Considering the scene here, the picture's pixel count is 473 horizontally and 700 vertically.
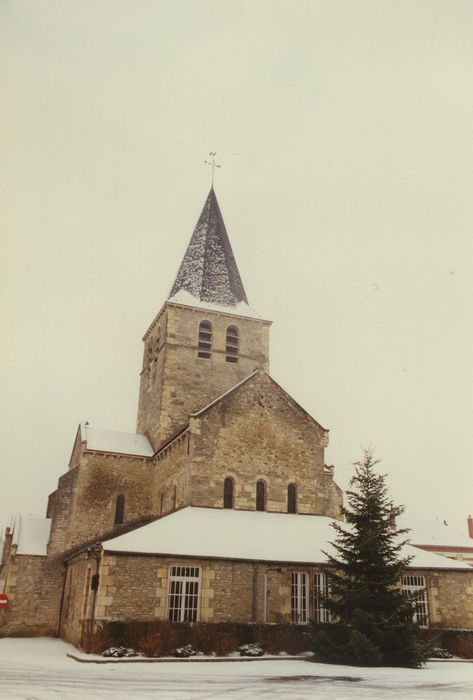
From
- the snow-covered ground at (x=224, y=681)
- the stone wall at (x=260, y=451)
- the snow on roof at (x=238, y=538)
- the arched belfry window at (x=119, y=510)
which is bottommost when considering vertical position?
the snow-covered ground at (x=224, y=681)

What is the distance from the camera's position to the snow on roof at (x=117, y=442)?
104ft

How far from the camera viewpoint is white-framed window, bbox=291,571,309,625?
21953 mm

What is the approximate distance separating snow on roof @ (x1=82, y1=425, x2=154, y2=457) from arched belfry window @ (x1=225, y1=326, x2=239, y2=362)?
6547mm

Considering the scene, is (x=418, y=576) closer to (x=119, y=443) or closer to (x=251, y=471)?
(x=251, y=471)

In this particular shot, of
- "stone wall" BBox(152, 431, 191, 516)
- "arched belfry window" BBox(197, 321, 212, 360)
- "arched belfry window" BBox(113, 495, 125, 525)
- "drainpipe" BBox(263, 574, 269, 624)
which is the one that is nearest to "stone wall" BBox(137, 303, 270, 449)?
"arched belfry window" BBox(197, 321, 212, 360)

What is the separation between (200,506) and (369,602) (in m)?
9.37

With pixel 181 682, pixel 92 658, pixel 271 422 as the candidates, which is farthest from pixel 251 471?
pixel 181 682

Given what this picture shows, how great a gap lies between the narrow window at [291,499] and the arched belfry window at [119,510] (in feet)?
29.2

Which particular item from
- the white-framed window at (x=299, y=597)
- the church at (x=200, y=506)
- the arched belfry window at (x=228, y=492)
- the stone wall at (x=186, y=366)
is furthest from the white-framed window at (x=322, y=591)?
the stone wall at (x=186, y=366)

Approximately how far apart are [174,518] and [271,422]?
22.9 feet

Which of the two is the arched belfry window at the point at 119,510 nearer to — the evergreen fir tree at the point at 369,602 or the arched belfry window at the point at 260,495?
the arched belfry window at the point at 260,495

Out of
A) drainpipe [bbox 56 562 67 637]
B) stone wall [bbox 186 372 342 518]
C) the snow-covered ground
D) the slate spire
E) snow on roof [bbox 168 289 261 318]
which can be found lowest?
the snow-covered ground

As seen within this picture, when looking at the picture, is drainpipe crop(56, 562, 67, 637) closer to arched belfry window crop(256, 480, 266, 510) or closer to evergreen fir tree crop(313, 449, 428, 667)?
arched belfry window crop(256, 480, 266, 510)

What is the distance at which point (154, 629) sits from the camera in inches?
762
